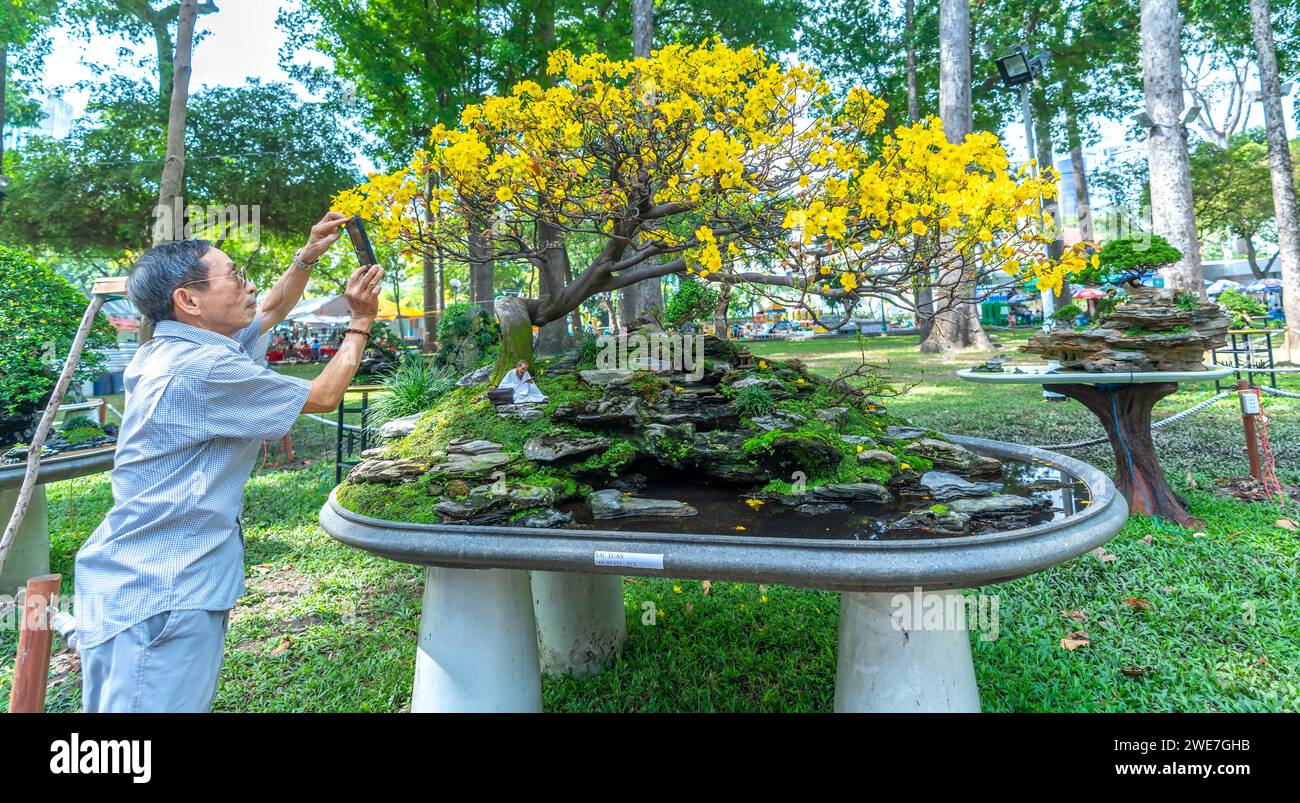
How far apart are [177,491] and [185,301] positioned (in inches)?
19.1

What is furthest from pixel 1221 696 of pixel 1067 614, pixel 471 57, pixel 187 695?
pixel 471 57

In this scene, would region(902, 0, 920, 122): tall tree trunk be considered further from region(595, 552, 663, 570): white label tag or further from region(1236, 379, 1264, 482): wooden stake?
region(595, 552, 663, 570): white label tag

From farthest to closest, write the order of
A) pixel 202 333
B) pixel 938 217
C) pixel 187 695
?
pixel 938 217 < pixel 202 333 < pixel 187 695

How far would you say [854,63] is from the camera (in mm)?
15148

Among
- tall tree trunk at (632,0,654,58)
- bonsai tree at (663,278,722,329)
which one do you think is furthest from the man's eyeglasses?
tall tree trunk at (632,0,654,58)

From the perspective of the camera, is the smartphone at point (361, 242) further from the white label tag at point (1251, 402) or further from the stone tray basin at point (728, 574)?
the white label tag at point (1251, 402)

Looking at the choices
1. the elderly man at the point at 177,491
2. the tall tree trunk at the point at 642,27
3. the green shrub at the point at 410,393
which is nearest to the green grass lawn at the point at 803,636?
the green shrub at the point at 410,393

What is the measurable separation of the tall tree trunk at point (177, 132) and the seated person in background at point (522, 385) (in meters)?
4.73

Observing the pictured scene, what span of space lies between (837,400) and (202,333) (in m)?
2.61

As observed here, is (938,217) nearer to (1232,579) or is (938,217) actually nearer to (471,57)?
(1232,579)

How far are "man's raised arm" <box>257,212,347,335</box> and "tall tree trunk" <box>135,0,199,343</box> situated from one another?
4.76m

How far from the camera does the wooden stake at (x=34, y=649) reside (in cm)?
155

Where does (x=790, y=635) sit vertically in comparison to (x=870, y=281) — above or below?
below
